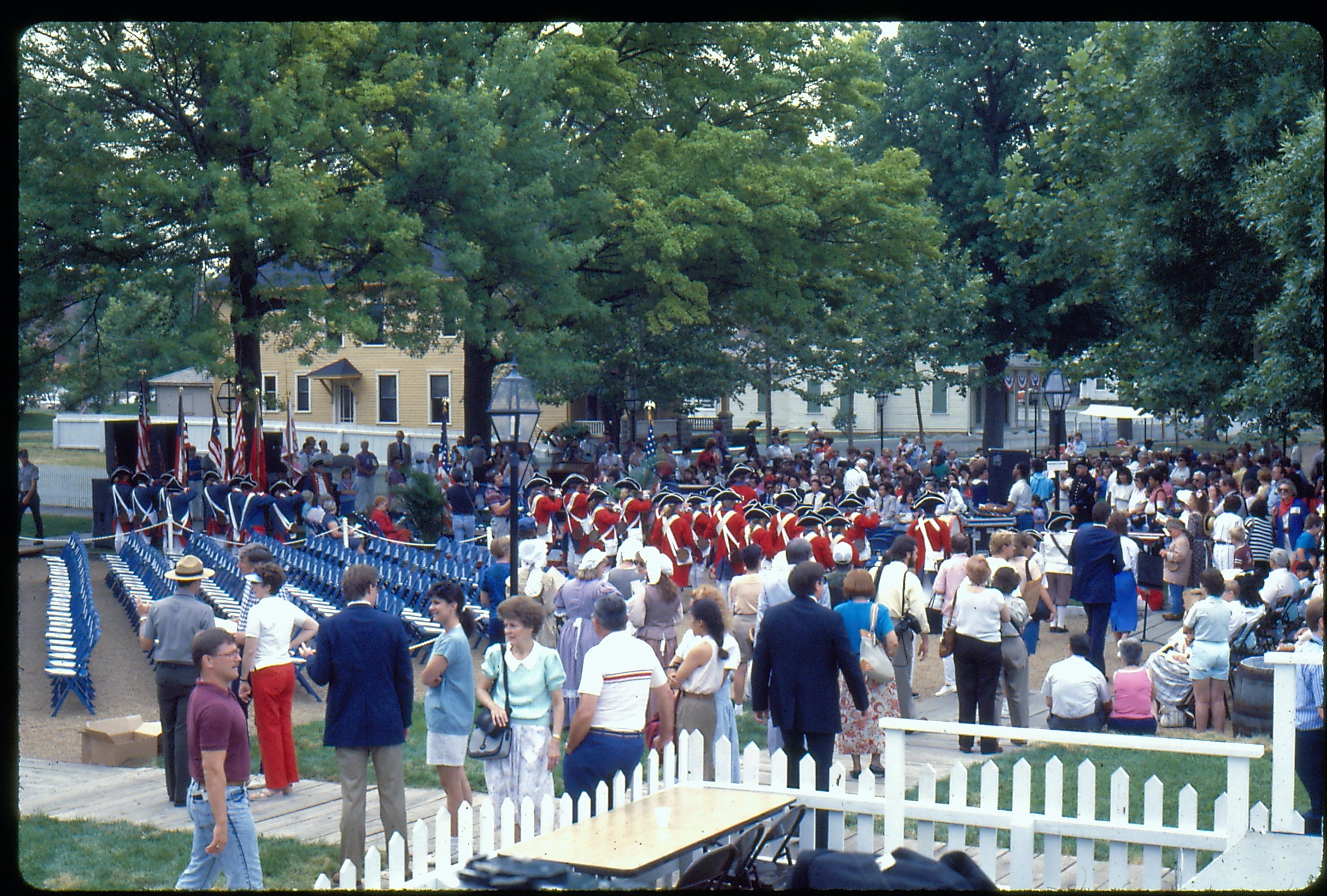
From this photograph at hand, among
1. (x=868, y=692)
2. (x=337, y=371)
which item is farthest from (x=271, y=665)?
(x=337, y=371)

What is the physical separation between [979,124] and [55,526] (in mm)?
31069

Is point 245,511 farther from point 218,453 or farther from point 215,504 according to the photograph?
point 218,453

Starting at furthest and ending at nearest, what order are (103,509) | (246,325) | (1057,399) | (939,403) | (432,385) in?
(939,403) < (432,385) < (1057,399) < (103,509) < (246,325)

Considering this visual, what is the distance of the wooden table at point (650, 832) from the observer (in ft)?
18.8

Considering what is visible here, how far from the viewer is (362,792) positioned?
A: 7.21 meters

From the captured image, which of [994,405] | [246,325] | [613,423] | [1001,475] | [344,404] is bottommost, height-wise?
[1001,475]

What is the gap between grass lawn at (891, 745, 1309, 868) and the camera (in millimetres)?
7953

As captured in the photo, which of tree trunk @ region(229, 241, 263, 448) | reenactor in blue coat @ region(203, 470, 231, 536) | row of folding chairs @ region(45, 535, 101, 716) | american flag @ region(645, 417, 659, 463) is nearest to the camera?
row of folding chairs @ region(45, 535, 101, 716)

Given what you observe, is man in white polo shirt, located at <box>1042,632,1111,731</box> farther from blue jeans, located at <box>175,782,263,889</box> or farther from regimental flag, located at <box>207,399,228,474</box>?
regimental flag, located at <box>207,399,228,474</box>

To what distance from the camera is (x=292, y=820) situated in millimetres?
8594

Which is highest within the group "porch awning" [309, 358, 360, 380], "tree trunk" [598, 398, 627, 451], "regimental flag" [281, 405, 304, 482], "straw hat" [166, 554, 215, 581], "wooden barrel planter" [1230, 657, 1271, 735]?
"porch awning" [309, 358, 360, 380]

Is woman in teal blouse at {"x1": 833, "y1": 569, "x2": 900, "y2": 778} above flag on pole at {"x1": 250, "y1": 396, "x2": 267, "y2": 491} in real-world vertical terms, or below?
below

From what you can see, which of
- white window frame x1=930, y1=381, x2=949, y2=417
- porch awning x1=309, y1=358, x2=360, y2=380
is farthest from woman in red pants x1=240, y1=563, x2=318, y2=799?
white window frame x1=930, y1=381, x2=949, y2=417

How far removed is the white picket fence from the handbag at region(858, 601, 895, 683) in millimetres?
1783
